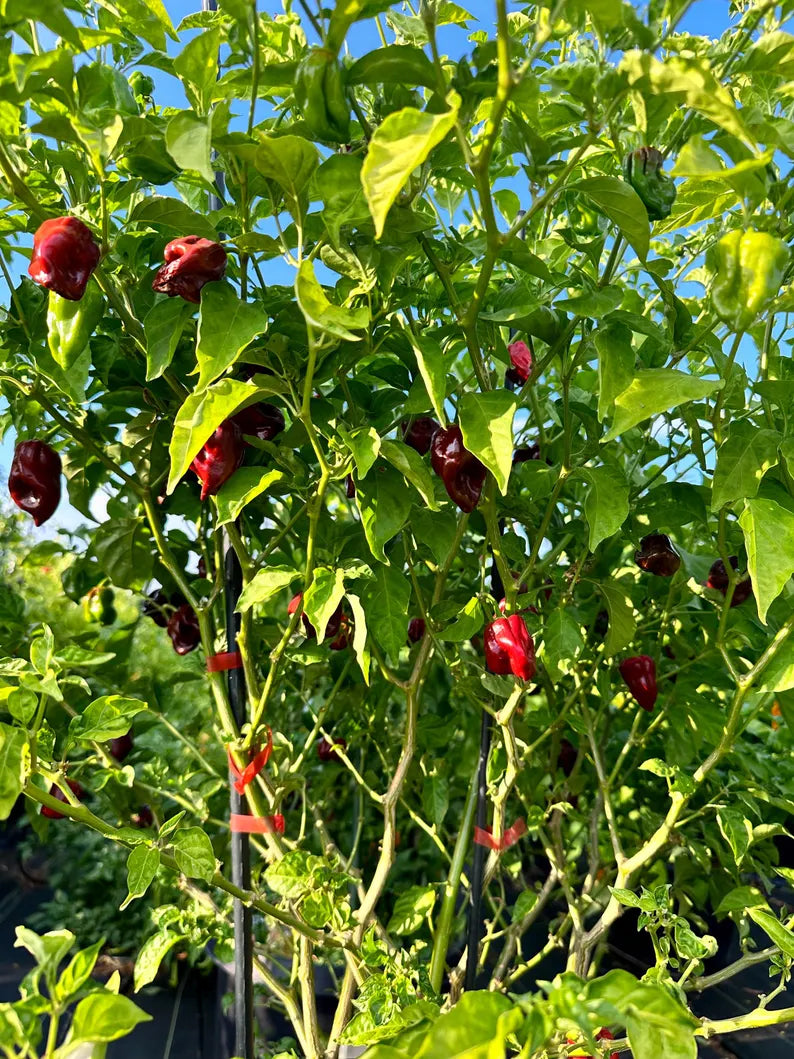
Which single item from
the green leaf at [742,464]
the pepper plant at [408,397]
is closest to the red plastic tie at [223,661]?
the pepper plant at [408,397]

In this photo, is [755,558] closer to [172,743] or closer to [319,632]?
[319,632]

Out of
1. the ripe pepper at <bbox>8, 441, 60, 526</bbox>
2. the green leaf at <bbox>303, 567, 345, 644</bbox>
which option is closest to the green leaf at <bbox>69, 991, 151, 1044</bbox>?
the green leaf at <bbox>303, 567, 345, 644</bbox>

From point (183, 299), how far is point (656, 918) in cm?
67

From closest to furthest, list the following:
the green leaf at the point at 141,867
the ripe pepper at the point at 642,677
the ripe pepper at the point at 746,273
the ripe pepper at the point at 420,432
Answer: the ripe pepper at the point at 746,273
the green leaf at the point at 141,867
the ripe pepper at the point at 420,432
the ripe pepper at the point at 642,677

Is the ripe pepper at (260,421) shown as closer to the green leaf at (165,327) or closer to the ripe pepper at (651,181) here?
the green leaf at (165,327)

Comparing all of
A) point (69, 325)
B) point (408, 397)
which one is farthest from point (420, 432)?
point (69, 325)

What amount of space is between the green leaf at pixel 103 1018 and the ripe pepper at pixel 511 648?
38 cm

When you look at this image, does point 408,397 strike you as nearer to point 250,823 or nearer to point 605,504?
point 605,504

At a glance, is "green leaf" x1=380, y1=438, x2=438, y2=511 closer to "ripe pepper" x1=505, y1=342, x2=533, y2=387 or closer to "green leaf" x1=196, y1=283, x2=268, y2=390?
"green leaf" x1=196, y1=283, x2=268, y2=390

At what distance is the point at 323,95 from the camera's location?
0.49 metres

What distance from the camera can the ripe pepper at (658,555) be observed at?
82 cm

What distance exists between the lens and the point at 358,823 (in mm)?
1097

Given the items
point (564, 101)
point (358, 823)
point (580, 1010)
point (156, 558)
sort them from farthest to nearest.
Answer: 1. point (358, 823)
2. point (156, 558)
3. point (564, 101)
4. point (580, 1010)

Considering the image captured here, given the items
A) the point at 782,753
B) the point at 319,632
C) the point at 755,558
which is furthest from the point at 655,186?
the point at 782,753
